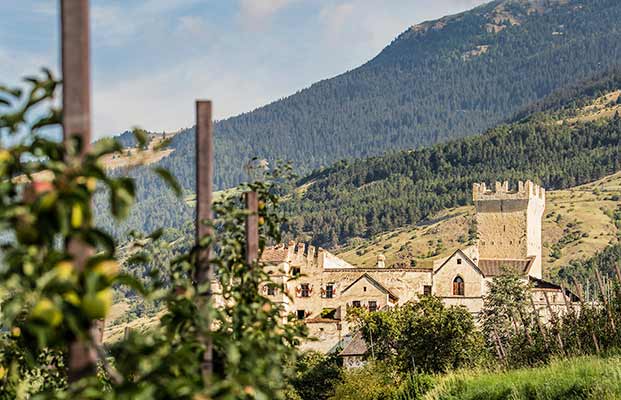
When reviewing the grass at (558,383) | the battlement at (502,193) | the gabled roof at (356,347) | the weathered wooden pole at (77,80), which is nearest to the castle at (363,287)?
the gabled roof at (356,347)

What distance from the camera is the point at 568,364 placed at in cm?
2155

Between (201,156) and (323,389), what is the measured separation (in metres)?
45.7

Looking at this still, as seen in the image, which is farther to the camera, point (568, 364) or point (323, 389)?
point (323, 389)

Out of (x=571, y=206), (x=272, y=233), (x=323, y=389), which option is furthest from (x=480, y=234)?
(x=272, y=233)

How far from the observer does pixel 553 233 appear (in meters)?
161

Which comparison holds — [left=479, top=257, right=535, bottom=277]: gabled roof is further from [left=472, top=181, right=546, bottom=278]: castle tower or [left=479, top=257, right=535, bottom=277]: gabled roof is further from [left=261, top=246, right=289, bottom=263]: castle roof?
[left=261, top=246, right=289, bottom=263]: castle roof

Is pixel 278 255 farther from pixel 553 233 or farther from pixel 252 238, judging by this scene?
pixel 553 233

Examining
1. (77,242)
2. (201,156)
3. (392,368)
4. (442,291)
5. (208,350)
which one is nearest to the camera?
(77,242)

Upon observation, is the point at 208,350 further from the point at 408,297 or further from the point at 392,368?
the point at 408,297

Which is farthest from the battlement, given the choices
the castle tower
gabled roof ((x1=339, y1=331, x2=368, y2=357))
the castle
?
gabled roof ((x1=339, y1=331, x2=368, y2=357))

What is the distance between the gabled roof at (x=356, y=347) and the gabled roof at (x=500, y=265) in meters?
20.4

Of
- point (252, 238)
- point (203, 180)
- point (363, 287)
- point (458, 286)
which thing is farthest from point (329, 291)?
point (203, 180)

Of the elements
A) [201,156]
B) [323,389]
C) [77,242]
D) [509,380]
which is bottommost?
[323,389]

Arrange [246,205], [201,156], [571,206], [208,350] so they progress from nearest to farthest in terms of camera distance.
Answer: [208,350] < [201,156] < [246,205] < [571,206]
